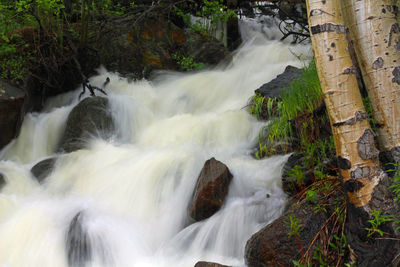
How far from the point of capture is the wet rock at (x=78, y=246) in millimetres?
3348

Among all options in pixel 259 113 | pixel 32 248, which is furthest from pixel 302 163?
pixel 32 248

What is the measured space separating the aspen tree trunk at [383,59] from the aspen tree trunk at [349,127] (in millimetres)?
244

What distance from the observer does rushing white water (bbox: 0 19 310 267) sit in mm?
3365

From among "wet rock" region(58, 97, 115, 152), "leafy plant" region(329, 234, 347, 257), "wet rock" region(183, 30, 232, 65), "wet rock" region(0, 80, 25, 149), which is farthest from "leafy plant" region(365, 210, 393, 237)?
"wet rock" region(183, 30, 232, 65)

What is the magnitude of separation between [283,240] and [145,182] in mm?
2085

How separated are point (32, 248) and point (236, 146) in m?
2.59

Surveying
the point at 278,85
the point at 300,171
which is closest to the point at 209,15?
the point at 278,85

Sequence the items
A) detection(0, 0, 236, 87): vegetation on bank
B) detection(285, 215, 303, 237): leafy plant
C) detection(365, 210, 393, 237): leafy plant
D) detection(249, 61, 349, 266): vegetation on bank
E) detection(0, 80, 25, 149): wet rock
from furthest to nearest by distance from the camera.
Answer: detection(0, 0, 236, 87): vegetation on bank → detection(0, 80, 25, 149): wet rock → detection(285, 215, 303, 237): leafy plant → detection(249, 61, 349, 266): vegetation on bank → detection(365, 210, 393, 237): leafy plant

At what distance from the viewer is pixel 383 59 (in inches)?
92.4

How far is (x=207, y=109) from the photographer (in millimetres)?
6148

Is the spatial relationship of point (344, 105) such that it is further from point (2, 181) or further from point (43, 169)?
point (2, 181)

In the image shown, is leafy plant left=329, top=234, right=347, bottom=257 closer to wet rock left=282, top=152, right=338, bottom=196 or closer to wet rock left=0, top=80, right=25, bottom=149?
wet rock left=282, top=152, right=338, bottom=196

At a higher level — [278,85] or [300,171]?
[278,85]

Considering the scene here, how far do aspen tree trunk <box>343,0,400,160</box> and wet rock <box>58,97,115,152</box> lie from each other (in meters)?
4.04
